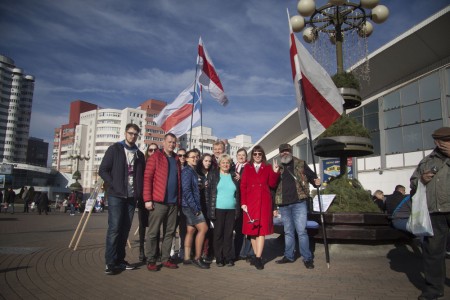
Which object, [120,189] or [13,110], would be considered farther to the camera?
[13,110]

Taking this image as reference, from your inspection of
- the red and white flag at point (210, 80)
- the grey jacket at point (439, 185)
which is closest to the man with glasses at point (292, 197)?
the grey jacket at point (439, 185)

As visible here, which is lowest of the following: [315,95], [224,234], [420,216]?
[224,234]

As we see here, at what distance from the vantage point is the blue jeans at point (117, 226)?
4.79 m

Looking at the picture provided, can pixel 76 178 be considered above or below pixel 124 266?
above

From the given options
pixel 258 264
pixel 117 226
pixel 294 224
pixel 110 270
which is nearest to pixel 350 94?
pixel 294 224

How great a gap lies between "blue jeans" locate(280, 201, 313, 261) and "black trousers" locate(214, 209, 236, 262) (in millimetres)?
975

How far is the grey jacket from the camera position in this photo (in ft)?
11.8

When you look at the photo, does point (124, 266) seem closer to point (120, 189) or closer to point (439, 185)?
point (120, 189)

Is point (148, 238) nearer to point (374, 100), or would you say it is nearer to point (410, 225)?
point (410, 225)

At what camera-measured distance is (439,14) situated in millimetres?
18953

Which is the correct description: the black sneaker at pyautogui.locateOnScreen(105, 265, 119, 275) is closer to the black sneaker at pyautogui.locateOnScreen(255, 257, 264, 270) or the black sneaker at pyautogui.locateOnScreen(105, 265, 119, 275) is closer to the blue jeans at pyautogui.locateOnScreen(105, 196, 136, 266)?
the blue jeans at pyautogui.locateOnScreen(105, 196, 136, 266)

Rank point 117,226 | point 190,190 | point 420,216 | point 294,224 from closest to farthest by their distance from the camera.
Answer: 1. point 420,216
2. point 117,226
3. point 190,190
4. point 294,224

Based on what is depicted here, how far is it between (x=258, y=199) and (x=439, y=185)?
270cm

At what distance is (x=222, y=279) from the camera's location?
4613mm
